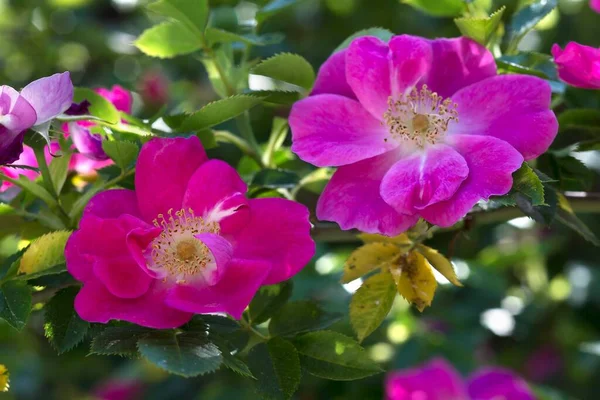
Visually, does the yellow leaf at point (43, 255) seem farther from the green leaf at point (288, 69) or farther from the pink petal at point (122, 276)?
the green leaf at point (288, 69)

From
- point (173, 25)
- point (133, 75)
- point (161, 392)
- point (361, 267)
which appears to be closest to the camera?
point (361, 267)

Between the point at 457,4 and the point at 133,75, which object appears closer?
the point at 457,4

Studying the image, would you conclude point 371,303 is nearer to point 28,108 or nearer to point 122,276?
point 122,276

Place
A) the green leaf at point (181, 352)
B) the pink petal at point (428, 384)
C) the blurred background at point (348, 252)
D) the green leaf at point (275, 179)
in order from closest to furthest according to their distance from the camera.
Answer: the green leaf at point (181, 352) → the green leaf at point (275, 179) → the pink petal at point (428, 384) → the blurred background at point (348, 252)

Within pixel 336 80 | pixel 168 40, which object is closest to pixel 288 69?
pixel 336 80

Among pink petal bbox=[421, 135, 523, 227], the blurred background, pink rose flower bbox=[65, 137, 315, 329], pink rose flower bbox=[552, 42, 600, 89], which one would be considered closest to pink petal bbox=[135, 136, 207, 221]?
pink rose flower bbox=[65, 137, 315, 329]

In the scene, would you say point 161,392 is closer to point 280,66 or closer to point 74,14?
point 74,14

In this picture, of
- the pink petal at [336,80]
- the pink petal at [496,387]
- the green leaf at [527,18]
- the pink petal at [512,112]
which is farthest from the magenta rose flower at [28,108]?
the pink petal at [496,387]

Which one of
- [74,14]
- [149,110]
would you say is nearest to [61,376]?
[149,110]
